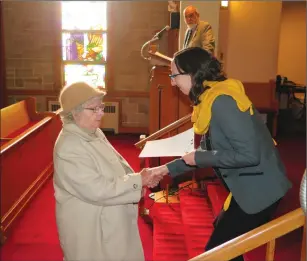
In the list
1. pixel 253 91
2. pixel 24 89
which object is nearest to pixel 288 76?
pixel 253 91

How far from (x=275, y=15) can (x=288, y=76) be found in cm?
300

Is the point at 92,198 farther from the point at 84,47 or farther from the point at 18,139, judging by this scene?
the point at 84,47

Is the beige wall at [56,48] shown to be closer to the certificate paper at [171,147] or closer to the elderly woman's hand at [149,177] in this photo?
the certificate paper at [171,147]

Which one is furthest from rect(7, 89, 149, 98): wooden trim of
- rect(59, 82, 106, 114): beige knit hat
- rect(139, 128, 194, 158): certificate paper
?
rect(59, 82, 106, 114): beige knit hat

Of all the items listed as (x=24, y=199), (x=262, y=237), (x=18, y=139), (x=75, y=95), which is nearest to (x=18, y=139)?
(x=18, y=139)

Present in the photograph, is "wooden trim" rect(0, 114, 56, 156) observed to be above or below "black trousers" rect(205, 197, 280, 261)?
below

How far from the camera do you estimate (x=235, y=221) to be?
5.83 ft

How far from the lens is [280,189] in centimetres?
172

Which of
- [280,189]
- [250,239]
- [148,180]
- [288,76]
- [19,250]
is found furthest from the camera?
[288,76]

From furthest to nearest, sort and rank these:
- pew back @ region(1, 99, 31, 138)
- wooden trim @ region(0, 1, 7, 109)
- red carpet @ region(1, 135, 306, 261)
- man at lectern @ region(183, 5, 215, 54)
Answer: wooden trim @ region(0, 1, 7, 109) → pew back @ region(1, 99, 31, 138) → man at lectern @ region(183, 5, 215, 54) → red carpet @ region(1, 135, 306, 261)

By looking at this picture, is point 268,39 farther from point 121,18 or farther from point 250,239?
point 250,239

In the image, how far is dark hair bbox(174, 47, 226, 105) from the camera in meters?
1.73

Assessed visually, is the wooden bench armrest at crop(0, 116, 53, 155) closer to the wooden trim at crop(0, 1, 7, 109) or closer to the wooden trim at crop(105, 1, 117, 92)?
the wooden trim at crop(105, 1, 117, 92)

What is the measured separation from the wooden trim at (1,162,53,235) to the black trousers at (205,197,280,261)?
8.63 ft
